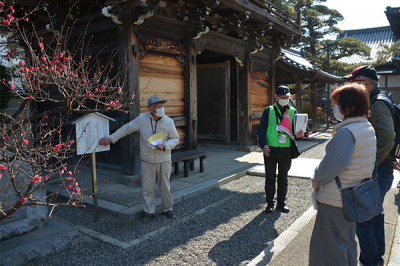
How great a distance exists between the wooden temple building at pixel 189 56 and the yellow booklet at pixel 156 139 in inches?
69.0

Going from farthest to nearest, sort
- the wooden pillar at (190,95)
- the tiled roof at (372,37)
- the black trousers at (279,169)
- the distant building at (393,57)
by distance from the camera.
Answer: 1. the tiled roof at (372,37)
2. the distant building at (393,57)
3. the wooden pillar at (190,95)
4. the black trousers at (279,169)

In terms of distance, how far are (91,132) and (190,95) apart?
11.2 feet

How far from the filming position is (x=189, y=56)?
280 inches

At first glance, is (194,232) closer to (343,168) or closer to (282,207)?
(282,207)

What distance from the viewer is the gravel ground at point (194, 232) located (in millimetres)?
3297

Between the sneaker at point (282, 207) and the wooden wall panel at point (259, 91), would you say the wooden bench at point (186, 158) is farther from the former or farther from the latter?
the wooden wall panel at point (259, 91)

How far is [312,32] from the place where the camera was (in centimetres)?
2059

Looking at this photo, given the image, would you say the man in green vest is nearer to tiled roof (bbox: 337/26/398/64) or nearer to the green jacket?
the green jacket

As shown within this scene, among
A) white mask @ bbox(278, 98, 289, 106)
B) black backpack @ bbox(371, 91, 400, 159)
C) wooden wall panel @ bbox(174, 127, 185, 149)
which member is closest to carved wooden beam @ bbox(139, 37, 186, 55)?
wooden wall panel @ bbox(174, 127, 185, 149)

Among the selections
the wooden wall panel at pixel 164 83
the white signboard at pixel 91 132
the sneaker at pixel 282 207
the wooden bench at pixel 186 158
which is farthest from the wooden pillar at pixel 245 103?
the white signboard at pixel 91 132

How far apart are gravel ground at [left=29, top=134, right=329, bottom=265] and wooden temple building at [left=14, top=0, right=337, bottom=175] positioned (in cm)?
169

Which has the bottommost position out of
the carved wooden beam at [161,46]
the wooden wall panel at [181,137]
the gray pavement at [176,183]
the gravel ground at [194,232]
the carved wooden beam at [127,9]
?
the gravel ground at [194,232]

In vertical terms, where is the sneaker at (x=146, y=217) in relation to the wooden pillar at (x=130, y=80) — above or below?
below

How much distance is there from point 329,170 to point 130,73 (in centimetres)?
429
